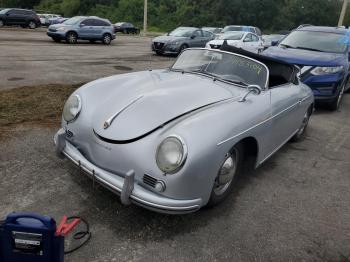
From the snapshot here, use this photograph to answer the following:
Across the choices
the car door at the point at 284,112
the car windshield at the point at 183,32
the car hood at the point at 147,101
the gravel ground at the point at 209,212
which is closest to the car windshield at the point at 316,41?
the car door at the point at 284,112

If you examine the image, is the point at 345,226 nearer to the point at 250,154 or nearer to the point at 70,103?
the point at 250,154

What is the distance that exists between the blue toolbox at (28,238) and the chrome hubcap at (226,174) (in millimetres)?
1531

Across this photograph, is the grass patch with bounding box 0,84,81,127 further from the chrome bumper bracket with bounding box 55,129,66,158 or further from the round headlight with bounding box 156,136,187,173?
the round headlight with bounding box 156,136,187,173

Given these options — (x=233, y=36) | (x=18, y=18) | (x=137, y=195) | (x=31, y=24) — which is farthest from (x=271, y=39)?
(x=18, y=18)

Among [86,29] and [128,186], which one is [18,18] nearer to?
[86,29]

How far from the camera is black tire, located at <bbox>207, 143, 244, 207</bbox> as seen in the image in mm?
3099

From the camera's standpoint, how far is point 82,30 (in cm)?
1944

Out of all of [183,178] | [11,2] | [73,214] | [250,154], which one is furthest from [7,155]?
[11,2]

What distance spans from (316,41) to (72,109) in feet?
21.7

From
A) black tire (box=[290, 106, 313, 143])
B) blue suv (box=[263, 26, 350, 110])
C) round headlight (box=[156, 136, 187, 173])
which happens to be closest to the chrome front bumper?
round headlight (box=[156, 136, 187, 173])

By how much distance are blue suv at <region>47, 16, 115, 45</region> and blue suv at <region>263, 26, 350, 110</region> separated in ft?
45.9

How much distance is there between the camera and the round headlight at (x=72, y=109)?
3.40 metres

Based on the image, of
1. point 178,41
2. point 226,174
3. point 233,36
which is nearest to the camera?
point 226,174

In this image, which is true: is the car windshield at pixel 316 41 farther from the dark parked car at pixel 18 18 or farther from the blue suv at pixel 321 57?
the dark parked car at pixel 18 18
